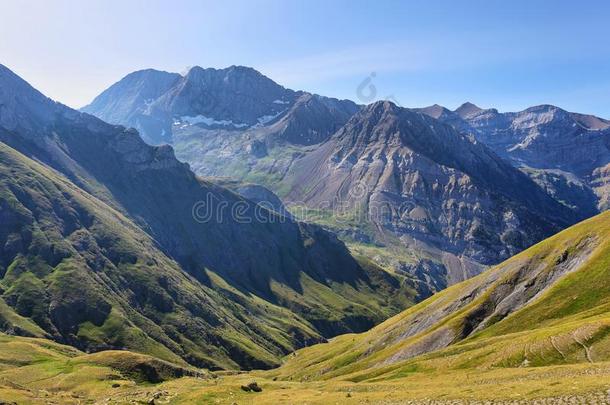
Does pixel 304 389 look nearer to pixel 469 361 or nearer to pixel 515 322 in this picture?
pixel 469 361

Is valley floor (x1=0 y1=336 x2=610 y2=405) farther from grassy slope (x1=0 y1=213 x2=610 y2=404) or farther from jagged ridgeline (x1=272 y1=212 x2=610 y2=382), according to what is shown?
jagged ridgeline (x1=272 y1=212 x2=610 y2=382)

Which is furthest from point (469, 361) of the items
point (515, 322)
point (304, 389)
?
point (304, 389)

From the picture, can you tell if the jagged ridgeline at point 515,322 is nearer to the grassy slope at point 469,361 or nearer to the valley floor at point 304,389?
the grassy slope at point 469,361

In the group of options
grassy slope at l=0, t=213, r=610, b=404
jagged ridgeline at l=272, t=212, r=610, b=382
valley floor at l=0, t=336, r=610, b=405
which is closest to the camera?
valley floor at l=0, t=336, r=610, b=405

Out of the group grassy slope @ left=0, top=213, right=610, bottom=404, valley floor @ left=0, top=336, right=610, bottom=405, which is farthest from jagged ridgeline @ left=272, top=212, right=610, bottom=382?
valley floor @ left=0, top=336, right=610, bottom=405

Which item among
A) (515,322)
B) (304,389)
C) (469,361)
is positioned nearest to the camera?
(469,361)

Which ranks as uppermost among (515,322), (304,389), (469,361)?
(515,322)

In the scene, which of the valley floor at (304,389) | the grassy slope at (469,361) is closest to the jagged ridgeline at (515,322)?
the grassy slope at (469,361)

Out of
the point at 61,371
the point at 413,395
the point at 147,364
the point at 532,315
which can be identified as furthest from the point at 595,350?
the point at 61,371

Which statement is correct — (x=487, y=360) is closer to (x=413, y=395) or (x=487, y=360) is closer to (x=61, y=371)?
(x=413, y=395)

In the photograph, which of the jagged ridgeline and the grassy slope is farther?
the jagged ridgeline

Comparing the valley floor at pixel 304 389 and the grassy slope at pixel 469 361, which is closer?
the valley floor at pixel 304 389

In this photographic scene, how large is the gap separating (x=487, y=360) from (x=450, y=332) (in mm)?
37229

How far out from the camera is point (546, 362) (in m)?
74.9
